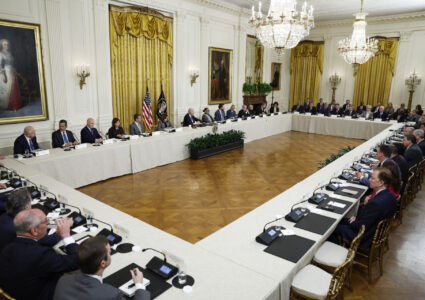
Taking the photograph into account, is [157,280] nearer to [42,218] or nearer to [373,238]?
[42,218]

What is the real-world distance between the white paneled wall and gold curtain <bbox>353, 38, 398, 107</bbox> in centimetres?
29

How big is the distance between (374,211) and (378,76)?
12759mm

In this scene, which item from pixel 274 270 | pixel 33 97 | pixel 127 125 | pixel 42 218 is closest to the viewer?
pixel 42 218

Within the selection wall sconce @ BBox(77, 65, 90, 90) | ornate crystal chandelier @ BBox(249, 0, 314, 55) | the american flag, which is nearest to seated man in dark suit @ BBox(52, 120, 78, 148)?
wall sconce @ BBox(77, 65, 90, 90)

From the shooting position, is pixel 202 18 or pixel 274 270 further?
pixel 202 18

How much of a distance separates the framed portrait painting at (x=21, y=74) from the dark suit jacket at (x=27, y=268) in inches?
233

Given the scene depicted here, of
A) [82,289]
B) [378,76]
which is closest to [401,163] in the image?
[82,289]

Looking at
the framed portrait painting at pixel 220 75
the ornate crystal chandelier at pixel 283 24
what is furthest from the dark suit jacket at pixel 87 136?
the framed portrait painting at pixel 220 75

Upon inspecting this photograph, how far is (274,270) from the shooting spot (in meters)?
2.55

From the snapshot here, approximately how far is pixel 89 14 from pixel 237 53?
644 cm

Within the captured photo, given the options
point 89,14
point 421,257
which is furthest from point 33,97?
point 421,257

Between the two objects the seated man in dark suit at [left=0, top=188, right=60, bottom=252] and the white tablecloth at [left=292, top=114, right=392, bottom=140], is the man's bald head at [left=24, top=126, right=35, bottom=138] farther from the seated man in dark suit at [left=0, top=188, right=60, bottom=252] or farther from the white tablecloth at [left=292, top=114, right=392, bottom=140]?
the white tablecloth at [left=292, top=114, right=392, bottom=140]

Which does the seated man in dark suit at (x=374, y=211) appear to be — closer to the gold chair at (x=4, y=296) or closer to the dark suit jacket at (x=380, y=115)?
the gold chair at (x=4, y=296)

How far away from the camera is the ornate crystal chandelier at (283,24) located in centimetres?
607
